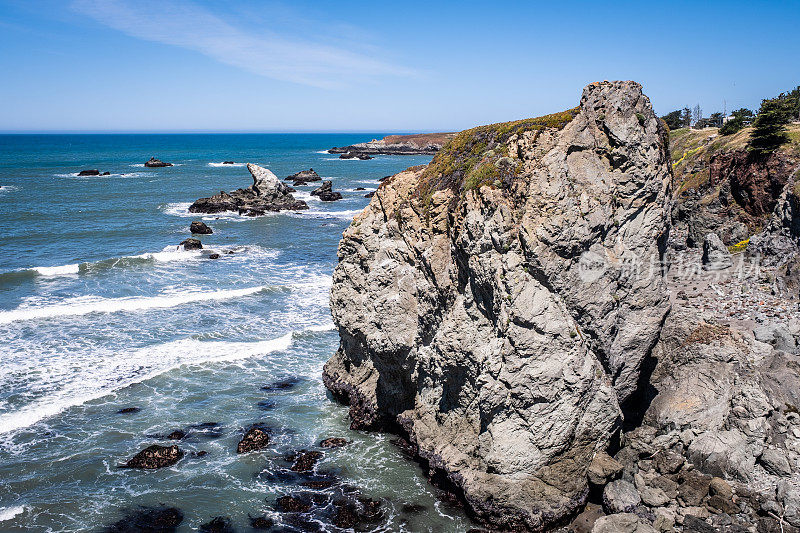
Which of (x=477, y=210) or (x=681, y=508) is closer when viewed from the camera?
(x=681, y=508)

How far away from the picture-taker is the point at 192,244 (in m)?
43.4

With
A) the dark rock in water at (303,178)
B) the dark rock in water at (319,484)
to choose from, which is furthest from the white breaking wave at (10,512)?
the dark rock in water at (303,178)

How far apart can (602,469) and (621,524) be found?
4.88 ft

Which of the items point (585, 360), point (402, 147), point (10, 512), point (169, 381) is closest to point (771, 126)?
point (585, 360)

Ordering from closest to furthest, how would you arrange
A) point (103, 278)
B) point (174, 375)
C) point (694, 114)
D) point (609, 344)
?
point (609, 344)
point (174, 375)
point (103, 278)
point (694, 114)

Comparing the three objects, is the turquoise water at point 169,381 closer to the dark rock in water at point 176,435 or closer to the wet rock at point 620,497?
the dark rock in water at point 176,435

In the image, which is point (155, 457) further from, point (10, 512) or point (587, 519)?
point (587, 519)

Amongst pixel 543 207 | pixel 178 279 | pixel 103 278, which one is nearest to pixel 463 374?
pixel 543 207

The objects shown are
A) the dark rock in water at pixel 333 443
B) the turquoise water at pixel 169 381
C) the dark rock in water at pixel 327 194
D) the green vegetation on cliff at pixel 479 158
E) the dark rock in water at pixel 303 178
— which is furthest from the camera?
the dark rock in water at pixel 303 178

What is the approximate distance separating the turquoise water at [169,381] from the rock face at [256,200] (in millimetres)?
14979

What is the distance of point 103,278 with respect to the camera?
3519 centimetres

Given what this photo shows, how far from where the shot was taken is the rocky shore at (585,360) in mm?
12938

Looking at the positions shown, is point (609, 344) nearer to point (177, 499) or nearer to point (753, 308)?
point (753, 308)

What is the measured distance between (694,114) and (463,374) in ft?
269
